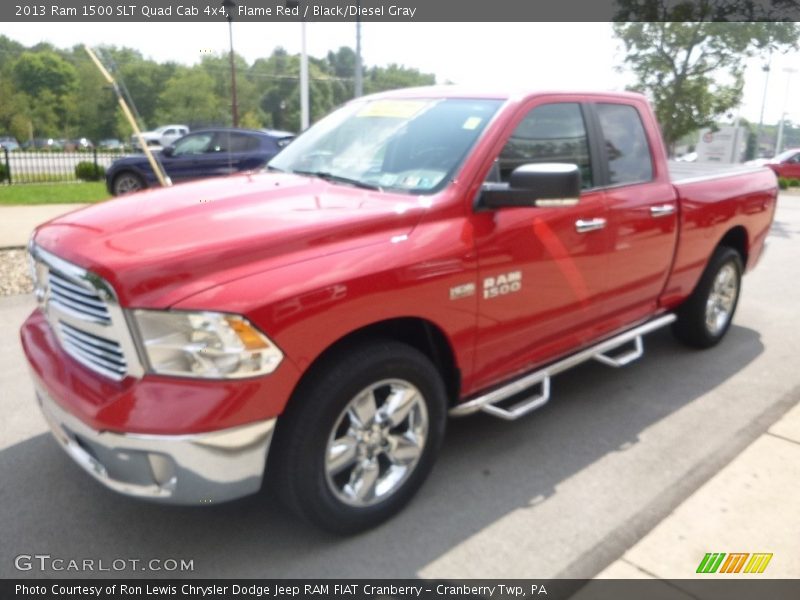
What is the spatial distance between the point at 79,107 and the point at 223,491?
2570 inches

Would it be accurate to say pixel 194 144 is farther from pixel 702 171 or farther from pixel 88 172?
pixel 702 171

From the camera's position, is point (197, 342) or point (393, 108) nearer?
point (197, 342)

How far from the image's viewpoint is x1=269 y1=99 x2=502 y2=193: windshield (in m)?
3.17

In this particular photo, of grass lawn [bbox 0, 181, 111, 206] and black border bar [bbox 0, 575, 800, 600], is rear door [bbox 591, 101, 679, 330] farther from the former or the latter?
grass lawn [bbox 0, 181, 111, 206]

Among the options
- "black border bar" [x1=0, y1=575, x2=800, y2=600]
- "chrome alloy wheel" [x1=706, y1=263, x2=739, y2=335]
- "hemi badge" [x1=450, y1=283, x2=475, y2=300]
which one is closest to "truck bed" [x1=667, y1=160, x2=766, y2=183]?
"chrome alloy wheel" [x1=706, y1=263, x2=739, y2=335]

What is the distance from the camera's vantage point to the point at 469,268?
2928 millimetres

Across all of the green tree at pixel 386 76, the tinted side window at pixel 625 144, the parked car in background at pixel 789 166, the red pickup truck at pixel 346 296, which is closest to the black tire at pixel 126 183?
the red pickup truck at pixel 346 296

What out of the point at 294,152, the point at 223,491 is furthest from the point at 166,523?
A: the point at 294,152

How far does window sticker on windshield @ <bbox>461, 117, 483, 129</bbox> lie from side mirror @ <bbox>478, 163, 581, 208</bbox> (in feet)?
1.45

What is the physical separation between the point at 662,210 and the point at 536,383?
1450 mm

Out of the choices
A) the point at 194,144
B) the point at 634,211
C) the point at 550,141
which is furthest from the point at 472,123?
the point at 194,144

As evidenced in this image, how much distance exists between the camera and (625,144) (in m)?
Answer: 4.13

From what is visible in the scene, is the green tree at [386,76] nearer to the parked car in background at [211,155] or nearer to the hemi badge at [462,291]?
the parked car in background at [211,155]

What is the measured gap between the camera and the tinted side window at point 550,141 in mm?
3303
